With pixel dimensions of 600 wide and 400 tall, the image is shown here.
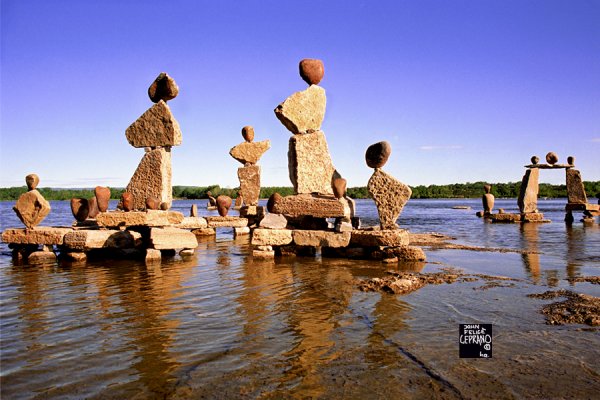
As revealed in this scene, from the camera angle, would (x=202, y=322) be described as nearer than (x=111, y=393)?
No

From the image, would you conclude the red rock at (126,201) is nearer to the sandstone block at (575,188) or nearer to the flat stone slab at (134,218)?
the flat stone slab at (134,218)

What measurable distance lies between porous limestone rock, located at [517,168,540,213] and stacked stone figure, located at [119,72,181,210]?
1785 centimetres

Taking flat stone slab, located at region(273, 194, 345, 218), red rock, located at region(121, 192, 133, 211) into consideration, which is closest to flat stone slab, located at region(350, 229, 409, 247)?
flat stone slab, located at region(273, 194, 345, 218)

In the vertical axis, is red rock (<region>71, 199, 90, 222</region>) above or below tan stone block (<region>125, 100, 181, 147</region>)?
below

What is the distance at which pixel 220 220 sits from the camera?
16188 millimetres

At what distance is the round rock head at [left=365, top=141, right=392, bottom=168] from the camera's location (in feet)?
28.9

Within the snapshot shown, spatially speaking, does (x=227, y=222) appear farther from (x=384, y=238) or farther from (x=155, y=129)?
(x=384, y=238)

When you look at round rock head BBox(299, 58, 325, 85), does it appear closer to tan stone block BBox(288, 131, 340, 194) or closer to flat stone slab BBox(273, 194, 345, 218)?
tan stone block BBox(288, 131, 340, 194)

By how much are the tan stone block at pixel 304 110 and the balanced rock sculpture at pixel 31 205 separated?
16.9ft

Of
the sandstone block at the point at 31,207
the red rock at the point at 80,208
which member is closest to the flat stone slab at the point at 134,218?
the sandstone block at the point at 31,207

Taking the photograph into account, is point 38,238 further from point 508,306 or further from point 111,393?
point 508,306

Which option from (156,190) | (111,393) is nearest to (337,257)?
(156,190)

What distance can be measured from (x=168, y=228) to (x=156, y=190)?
952 millimetres

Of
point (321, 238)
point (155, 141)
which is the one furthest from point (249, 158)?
point (321, 238)
